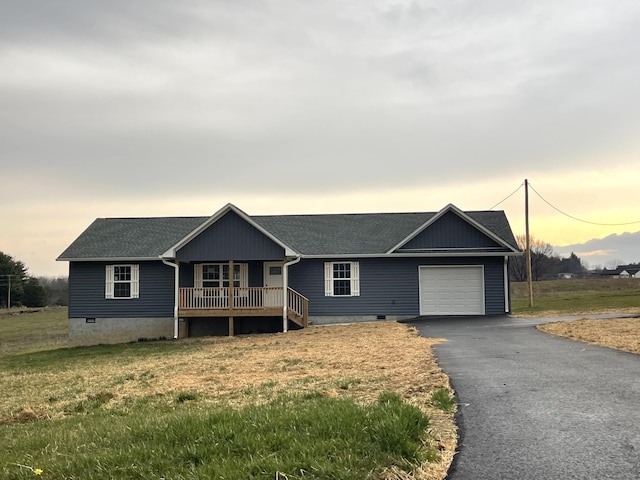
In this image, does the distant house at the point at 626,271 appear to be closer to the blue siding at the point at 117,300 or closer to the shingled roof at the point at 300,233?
the shingled roof at the point at 300,233

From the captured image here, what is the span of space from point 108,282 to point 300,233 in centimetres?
826

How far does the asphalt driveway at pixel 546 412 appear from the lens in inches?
183

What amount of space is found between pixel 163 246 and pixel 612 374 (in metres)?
19.2

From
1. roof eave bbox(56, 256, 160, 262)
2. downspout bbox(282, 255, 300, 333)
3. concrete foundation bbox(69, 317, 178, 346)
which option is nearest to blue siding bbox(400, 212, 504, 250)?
downspout bbox(282, 255, 300, 333)

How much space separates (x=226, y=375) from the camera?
10.9m

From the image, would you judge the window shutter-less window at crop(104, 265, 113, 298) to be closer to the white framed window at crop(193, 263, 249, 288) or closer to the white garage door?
the white framed window at crop(193, 263, 249, 288)

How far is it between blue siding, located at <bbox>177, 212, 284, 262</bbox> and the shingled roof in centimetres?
68

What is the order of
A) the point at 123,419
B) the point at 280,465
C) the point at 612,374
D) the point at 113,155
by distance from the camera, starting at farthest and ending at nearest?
the point at 113,155, the point at 612,374, the point at 123,419, the point at 280,465

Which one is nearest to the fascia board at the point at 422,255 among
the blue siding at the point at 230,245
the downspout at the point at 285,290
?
the downspout at the point at 285,290

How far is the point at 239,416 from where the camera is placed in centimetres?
596

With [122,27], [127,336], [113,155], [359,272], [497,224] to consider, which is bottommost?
[127,336]

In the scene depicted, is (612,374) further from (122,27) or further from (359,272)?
(359,272)

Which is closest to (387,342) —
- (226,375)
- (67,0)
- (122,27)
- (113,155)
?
(226,375)

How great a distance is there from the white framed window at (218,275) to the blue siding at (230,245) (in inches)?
69.0
